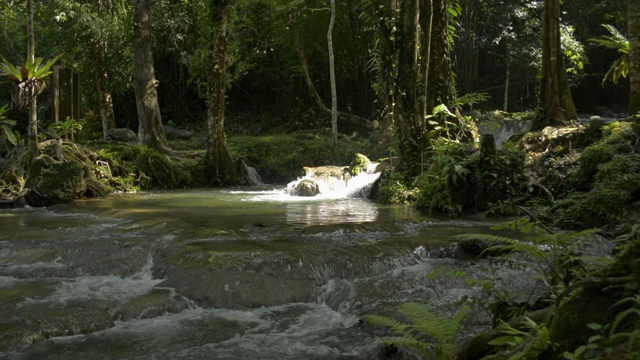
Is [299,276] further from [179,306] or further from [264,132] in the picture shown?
[264,132]

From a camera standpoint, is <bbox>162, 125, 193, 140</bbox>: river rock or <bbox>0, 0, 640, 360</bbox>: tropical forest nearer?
<bbox>0, 0, 640, 360</bbox>: tropical forest

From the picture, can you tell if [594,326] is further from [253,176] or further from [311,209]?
[253,176]

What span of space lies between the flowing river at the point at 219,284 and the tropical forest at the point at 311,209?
0.03 m

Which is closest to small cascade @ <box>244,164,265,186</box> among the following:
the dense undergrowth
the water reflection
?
the water reflection

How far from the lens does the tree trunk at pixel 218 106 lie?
1359 centimetres

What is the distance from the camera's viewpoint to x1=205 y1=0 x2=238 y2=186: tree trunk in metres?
13.6

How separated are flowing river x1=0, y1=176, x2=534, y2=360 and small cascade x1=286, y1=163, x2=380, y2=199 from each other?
499cm

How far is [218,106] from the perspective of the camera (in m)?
14.2

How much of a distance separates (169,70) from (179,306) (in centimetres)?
1942

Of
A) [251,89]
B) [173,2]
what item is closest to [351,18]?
[251,89]

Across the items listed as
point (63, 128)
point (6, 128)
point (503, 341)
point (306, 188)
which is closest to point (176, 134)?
point (63, 128)

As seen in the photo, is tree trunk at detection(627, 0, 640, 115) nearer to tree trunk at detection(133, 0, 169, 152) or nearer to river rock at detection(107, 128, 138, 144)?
tree trunk at detection(133, 0, 169, 152)

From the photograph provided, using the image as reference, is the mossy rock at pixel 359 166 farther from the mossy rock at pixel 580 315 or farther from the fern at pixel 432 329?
the mossy rock at pixel 580 315

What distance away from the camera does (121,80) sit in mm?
19688
